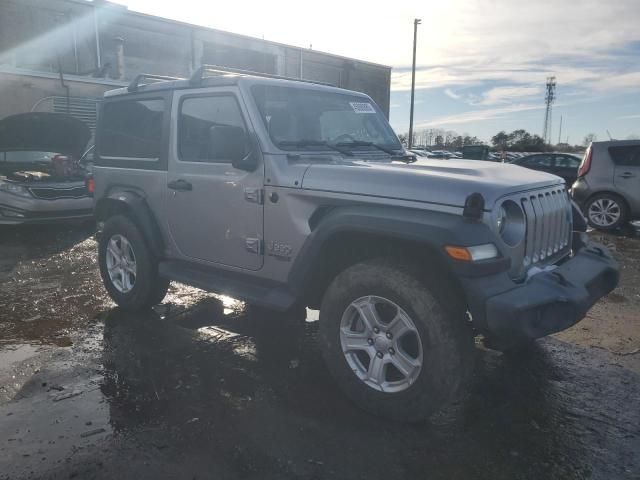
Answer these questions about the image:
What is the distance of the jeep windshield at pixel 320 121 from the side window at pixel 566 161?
1297 centimetres

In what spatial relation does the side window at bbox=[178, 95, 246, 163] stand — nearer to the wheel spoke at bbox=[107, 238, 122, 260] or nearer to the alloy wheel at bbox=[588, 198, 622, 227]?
the wheel spoke at bbox=[107, 238, 122, 260]

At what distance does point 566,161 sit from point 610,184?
6510 millimetres

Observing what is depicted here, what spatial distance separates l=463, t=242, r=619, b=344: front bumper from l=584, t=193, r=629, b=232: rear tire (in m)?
7.55

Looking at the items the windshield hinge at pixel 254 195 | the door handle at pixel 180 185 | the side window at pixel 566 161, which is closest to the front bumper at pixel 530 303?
the windshield hinge at pixel 254 195

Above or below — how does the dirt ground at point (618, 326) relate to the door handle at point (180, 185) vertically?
below

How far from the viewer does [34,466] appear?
101 inches

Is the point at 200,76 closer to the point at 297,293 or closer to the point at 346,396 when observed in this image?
the point at 297,293

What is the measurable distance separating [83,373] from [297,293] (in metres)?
1.73

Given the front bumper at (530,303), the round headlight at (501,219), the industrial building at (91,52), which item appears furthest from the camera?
the industrial building at (91,52)

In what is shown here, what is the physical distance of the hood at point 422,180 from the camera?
281 cm

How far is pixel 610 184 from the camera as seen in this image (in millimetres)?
9586

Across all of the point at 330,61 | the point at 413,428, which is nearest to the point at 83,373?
the point at 413,428

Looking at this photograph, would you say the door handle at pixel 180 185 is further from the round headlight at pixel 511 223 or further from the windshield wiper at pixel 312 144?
the round headlight at pixel 511 223

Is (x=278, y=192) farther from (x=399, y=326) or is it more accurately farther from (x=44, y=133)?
(x=44, y=133)
